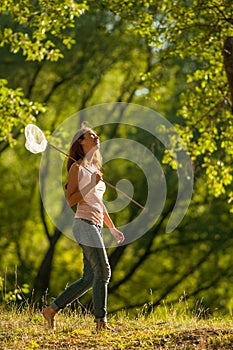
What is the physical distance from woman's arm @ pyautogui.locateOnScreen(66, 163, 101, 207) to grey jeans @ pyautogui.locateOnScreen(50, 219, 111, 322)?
22 cm

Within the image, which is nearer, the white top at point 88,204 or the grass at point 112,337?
the grass at point 112,337

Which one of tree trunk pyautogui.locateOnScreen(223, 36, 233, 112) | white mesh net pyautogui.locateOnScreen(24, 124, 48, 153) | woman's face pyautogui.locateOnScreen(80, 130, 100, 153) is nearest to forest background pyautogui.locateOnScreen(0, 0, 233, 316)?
tree trunk pyautogui.locateOnScreen(223, 36, 233, 112)

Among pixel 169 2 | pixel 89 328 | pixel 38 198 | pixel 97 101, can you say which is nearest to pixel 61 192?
pixel 38 198

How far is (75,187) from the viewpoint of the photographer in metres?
5.77

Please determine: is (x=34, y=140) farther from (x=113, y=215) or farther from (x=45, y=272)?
(x=113, y=215)

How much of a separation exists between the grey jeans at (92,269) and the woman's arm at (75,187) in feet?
0.71

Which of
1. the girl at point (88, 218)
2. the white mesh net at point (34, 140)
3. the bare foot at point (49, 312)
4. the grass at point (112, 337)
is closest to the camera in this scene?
the grass at point (112, 337)

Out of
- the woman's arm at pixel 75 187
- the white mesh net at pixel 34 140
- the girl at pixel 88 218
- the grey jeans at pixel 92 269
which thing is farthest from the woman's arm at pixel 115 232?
the white mesh net at pixel 34 140

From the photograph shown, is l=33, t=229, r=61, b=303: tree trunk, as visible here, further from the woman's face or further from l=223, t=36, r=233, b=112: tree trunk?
the woman's face

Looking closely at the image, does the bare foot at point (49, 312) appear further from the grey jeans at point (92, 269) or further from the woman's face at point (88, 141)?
the woman's face at point (88, 141)

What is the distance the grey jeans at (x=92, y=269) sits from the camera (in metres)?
5.74

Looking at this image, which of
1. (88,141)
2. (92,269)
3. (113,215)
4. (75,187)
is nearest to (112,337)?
(92,269)

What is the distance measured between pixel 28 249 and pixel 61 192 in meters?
2.18

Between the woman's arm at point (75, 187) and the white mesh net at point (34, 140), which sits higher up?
the white mesh net at point (34, 140)
